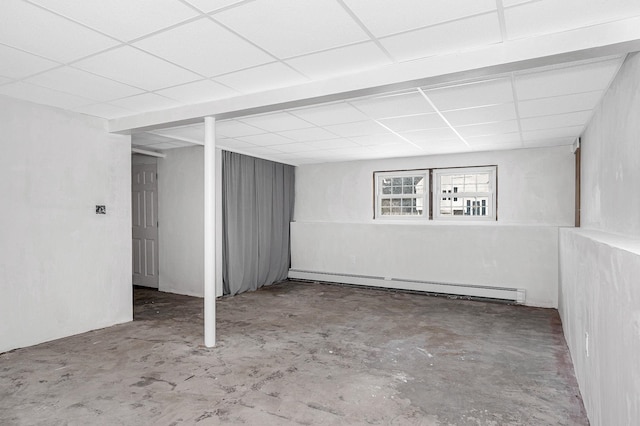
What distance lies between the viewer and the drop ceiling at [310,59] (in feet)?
6.94

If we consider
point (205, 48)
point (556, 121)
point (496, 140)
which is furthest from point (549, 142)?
point (205, 48)

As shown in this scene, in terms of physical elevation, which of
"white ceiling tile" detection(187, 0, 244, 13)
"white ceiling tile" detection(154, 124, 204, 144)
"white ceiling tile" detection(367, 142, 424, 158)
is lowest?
"white ceiling tile" detection(367, 142, 424, 158)

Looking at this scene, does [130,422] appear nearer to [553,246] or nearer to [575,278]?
[575,278]

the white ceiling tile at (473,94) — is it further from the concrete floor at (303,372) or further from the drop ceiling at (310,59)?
the concrete floor at (303,372)

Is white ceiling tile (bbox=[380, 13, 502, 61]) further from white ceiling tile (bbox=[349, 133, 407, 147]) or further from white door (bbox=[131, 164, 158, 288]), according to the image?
white door (bbox=[131, 164, 158, 288])

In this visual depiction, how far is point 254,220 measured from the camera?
6.94 m

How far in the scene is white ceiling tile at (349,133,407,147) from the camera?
17.0ft

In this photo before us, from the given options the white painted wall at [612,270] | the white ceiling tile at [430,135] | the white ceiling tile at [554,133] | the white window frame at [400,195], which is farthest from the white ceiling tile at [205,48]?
the white window frame at [400,195]

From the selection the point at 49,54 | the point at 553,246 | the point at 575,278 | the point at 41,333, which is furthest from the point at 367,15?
the point at 553,246

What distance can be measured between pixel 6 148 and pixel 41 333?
1.90 meters

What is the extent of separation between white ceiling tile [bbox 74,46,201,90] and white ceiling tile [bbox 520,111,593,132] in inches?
143

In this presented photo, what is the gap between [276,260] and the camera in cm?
754

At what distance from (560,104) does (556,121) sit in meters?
0.69

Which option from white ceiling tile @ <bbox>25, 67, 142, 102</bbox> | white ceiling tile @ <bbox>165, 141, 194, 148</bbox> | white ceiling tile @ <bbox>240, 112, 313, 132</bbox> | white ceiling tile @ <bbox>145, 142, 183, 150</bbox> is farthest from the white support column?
white ceiling tile @ <bbox>145, 142, 183, 150</bbox>
